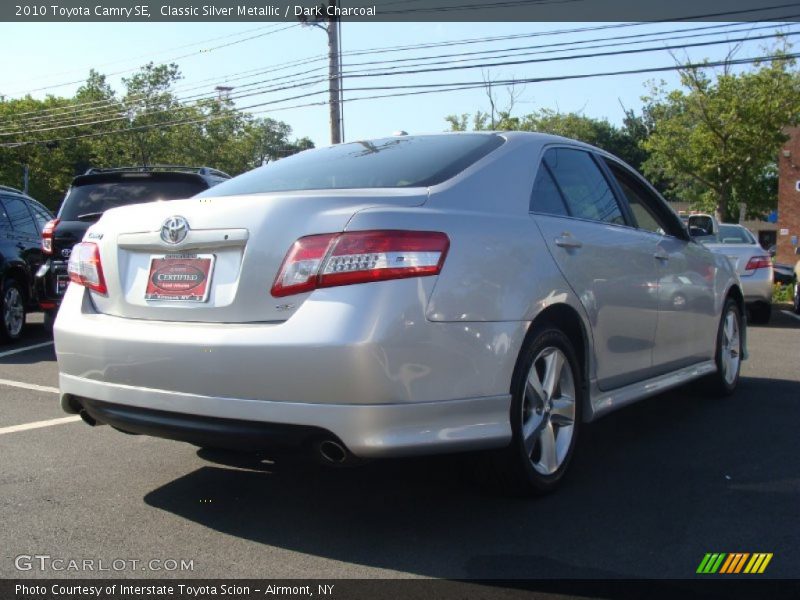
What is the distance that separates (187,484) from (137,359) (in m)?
0.98

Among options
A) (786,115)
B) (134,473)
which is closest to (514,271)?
(134,473)

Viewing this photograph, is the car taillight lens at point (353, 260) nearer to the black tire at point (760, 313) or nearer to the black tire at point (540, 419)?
the black tire at point (540, 419)

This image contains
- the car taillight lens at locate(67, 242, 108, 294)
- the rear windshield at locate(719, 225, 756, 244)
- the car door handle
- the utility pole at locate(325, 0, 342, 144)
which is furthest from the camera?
the utility pole at locate(325, 0, 342, 144)

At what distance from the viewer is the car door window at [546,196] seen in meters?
3.84

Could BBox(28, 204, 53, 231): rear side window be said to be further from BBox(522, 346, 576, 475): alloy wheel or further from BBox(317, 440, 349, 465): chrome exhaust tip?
BBox(317, 440, 349, 465): chrome exhaust tip

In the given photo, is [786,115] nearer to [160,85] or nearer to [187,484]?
[187,484]

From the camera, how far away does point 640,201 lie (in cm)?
512

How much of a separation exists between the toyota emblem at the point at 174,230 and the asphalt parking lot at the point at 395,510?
3.36 ft

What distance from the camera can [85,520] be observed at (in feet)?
11.3

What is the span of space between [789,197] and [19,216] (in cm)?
4124

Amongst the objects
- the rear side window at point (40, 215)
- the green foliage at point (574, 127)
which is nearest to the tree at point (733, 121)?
the green foliage at point (574, 127)

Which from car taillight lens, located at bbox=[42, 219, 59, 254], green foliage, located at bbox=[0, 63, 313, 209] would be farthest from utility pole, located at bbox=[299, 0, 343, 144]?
green foliage, located at bbox=[0, 63, 313, 209]

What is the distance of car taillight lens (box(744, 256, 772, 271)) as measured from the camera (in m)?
11.5

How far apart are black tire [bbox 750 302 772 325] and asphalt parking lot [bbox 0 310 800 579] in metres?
7.15
